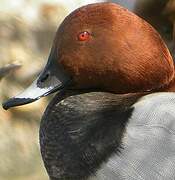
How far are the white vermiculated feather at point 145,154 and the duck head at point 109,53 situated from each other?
0.60 ft

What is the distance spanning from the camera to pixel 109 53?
7.70 feet

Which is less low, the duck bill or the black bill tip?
the duck bill

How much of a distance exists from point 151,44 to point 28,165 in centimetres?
109

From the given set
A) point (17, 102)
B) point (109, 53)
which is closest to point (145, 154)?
point (109, 53)

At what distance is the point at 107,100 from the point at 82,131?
14 centimetres

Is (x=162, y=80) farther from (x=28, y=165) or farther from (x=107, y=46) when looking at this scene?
(x=28, y=165)

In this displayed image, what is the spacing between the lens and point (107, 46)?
7.70 feet

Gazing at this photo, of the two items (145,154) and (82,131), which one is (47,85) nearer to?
(82,131)

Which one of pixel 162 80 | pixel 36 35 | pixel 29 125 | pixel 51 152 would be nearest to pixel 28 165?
pixel 29 125

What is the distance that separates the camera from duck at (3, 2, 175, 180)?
2207mm

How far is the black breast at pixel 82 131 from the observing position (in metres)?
2.24

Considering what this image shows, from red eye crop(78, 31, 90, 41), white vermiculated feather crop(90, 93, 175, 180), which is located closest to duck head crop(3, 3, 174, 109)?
red eye crop(78, 31, 90, 41)

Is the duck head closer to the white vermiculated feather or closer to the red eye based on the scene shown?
the red eye

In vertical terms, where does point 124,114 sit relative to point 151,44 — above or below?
below
